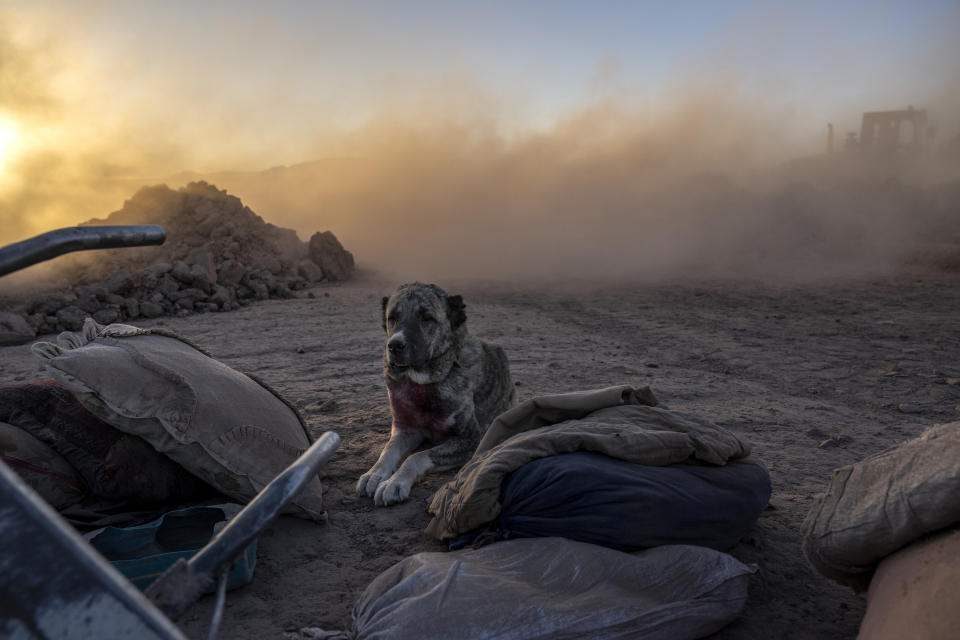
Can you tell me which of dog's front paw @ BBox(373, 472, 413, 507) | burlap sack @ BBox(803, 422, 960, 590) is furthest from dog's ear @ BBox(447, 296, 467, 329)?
burlap sack @ BBox(803, 422, 960, 590)

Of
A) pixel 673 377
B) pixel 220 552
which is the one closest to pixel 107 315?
pixel 673 377

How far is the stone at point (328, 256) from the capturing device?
1564 cm

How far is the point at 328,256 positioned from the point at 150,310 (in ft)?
17.9

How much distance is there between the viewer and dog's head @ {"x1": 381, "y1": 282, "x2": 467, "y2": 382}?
411 cm

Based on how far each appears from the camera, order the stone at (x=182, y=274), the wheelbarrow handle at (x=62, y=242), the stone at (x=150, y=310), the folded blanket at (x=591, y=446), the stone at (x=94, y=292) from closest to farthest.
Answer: the wheelbarrow handle at (x=62, y=242) → the folded blanket at (x=591, y=446) → the stone at (x=94, y=292) → the stone at (x=150, y=310) → the stone at (x=182, y=274)

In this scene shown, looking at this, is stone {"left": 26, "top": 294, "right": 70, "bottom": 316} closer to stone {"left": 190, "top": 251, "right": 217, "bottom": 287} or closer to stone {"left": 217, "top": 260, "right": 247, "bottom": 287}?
stone {"left": 190, "top": 251, "right": 217, "bottom": 287}

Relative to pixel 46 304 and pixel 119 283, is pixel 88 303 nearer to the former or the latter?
pixel 46 304

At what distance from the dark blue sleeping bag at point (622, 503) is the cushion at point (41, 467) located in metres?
2.16

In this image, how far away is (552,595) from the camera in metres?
2.35

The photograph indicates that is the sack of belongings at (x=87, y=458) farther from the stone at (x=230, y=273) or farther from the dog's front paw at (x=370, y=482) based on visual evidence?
the stone at (x=230, y=273)

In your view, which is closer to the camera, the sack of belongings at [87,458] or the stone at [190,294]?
the sack of belongings at [87,458]

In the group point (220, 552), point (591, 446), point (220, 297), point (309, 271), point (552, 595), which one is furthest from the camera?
point (309, 271)

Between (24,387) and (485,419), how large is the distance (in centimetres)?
271

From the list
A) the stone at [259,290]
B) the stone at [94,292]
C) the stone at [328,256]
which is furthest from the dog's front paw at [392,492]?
the stone at [328,256]
